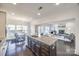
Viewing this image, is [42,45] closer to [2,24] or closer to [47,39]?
[47,39]

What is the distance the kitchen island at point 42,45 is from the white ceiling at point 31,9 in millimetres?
386

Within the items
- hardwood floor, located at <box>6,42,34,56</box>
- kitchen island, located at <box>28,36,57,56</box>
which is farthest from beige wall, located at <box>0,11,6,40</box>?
kitchen island, located at <box>28,36,57,56</box>

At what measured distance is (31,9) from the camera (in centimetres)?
169

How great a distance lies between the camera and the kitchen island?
5.50ft

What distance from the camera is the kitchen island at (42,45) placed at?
1.68 m

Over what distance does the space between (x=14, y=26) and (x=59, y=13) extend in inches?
31.9

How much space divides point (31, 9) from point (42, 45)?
26.1 inches

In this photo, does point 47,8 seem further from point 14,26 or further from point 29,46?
point 29,46

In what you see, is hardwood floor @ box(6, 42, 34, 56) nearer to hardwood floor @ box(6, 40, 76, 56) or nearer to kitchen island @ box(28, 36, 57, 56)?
hardwood floor @ box(6, 40, 76, 56)

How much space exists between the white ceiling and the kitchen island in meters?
0.39

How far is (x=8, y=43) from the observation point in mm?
1687

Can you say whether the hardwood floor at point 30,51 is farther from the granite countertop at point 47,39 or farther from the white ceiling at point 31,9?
the white ceiling at point 31,9

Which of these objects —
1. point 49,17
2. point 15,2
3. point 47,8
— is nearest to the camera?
point 15,2

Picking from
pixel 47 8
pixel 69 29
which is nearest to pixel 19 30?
pixel 47 8
